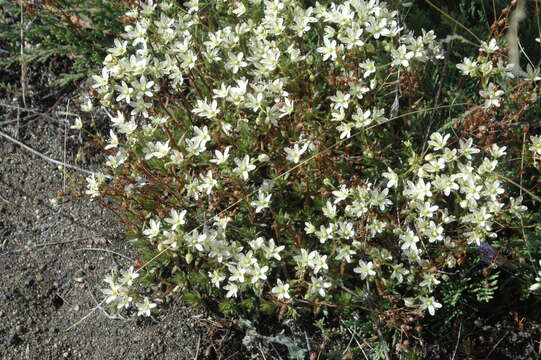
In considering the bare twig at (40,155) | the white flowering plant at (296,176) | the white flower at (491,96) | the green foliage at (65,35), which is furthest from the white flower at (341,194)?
the green foliage at (65,35)

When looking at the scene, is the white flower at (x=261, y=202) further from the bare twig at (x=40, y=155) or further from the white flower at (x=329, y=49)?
the bare twig at (x=40, y=155)

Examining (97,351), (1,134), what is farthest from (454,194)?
(1,134)

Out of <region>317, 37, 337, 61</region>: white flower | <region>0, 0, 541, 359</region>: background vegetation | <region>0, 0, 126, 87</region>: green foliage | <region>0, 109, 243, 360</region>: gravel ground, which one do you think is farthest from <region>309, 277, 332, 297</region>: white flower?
<region>0, 0, 126, 87</region>: green foliage

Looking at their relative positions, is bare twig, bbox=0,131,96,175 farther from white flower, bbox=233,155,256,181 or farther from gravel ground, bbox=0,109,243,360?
white flower, bbox=233,155,256,181

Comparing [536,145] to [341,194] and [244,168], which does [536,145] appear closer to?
[341,194]

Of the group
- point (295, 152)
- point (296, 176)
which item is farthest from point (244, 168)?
point (296, 176)

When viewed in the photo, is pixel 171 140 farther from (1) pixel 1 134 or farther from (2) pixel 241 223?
(1) pixel 1 134
